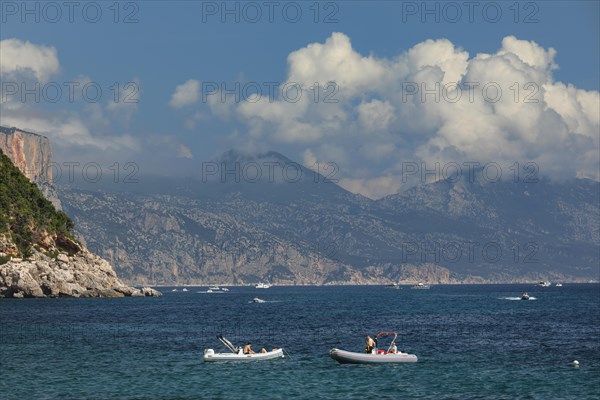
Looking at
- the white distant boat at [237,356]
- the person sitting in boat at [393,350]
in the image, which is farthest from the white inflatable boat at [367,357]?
the white distant boat at [237,356]

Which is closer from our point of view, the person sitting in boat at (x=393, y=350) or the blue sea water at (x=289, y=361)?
the blue sea water at (x=289, y=361)

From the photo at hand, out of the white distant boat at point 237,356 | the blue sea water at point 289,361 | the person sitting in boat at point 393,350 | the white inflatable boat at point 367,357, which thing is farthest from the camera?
the person sitting in boat at point 393,350

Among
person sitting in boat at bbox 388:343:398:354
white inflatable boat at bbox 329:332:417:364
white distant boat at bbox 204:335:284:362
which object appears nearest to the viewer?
white inflatable boat at bbox 329:332:417:364

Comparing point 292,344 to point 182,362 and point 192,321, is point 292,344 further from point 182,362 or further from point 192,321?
point 192,321

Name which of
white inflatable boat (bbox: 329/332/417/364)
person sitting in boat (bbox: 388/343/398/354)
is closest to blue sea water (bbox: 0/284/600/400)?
white inflatable boat (bbox: 329/332/417/364)

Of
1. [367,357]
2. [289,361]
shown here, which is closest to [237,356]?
[289,361]

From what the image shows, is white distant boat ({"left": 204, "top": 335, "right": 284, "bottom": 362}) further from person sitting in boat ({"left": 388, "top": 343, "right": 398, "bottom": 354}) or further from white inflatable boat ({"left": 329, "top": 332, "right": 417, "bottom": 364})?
person sitting in boat ({"left": 388, "top": 343, "right": 398, "bottom": 354})

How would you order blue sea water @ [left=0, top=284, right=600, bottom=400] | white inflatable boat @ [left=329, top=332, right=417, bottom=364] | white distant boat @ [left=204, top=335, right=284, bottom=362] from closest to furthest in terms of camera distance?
1. blue sea water @ [left=0, top=284, right=600, bottom=400]
2. white inflatable boat @ [left=329, top=332, right=417, bottom=364]
3. white distant boat @ [left=204, top=335, right=284, bottom=362]

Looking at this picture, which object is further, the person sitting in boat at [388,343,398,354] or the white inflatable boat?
the person sitting in boat at [388,343,398,354]

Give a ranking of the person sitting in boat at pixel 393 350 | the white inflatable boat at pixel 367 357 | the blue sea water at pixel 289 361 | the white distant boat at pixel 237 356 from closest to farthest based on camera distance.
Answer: the blue sea water at pixel 289 361
the white inflatable boat at pixel 367 357
the white distant boat at pixel 237 356
the person sitting in boat at pixel 393 350

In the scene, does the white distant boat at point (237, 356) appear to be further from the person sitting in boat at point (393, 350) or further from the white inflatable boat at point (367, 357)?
the person sitting in boat at point (393, 350)

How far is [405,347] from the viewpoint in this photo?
105812 millimetres

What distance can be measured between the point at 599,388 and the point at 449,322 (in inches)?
3263

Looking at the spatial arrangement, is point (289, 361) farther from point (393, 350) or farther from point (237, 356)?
point (393, 350)
